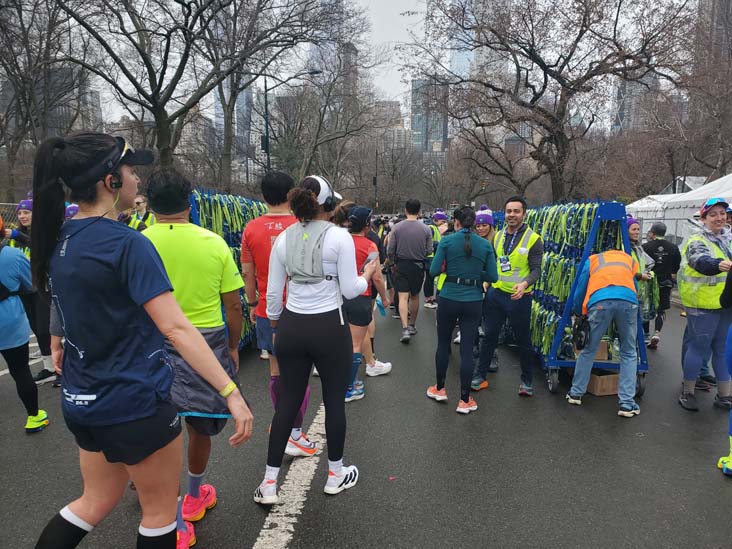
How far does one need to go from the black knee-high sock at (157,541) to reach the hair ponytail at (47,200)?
3.52 ft

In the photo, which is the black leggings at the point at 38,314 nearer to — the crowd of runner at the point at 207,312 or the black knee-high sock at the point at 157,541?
the crowd of runner at the point at 207,312

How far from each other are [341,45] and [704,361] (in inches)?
686

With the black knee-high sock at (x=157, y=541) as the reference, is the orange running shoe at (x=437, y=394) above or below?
below

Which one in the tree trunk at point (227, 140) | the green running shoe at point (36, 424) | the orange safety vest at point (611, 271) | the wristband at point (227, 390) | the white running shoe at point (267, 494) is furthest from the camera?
the tree trunk at point (227, 140)

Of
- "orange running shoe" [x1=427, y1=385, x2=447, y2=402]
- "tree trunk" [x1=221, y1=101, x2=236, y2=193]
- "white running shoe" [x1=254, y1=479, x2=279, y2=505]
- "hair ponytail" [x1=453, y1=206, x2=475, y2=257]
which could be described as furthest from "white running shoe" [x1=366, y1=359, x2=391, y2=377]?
"tree trunk" [x1=221, y1=101, x2=236, y2=193]

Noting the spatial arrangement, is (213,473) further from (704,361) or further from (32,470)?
(704,361)

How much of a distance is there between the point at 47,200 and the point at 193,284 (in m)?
0.95

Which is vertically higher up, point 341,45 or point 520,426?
point 341,45

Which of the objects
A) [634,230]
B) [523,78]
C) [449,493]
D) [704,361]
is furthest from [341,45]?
[449,493]

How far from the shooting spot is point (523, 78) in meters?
18.2

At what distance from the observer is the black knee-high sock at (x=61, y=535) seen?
1661 mm

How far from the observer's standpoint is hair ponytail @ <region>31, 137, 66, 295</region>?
5.00 ft

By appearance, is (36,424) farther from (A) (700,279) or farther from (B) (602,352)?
(A) (700,279)

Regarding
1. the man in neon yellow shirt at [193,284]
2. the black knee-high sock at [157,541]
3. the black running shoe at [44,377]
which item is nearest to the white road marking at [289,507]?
the man in neon yellow shirt at [193,284]
